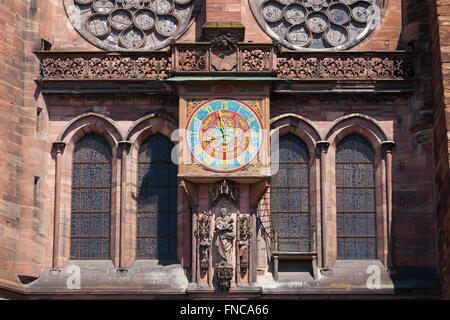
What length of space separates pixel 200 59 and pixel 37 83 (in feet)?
13.3

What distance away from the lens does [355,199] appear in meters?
39.4

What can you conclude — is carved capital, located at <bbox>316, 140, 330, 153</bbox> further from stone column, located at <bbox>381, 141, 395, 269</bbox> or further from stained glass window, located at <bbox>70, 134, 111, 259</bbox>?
stained glass window, located at <bbox>70, 134, 111, 259</bbox>

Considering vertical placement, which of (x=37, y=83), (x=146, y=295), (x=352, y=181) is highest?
(x=37, y=83)

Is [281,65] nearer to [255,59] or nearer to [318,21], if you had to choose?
[255,59]

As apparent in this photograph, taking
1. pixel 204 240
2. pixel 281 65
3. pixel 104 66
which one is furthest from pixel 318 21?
pixel 204 240

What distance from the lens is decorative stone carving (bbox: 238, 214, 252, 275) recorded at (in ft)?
124

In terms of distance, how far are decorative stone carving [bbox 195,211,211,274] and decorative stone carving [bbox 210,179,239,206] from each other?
45cm

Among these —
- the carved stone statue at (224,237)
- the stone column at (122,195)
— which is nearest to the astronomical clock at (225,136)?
the carved stone statue at (224,237)

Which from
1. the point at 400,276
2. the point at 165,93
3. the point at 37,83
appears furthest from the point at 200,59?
the point at 400,276

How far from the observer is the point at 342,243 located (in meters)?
39.2

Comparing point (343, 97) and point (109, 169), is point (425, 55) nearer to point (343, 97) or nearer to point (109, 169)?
point (343, 97)

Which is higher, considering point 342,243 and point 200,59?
point 200,59

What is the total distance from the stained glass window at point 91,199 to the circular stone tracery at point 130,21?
9.17ft

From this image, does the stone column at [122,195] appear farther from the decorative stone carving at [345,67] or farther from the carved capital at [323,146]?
the carved capital at [323,146]
